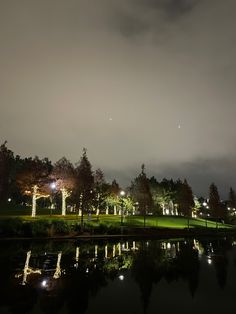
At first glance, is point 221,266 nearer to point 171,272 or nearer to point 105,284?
point 171,272

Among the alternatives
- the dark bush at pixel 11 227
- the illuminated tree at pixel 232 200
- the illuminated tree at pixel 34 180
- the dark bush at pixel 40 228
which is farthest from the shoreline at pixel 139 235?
the illuminated tree at pixel 232 200

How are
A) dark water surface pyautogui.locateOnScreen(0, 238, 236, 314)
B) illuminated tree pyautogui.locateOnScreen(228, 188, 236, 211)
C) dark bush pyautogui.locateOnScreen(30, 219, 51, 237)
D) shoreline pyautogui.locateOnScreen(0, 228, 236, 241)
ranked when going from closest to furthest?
dark water surface pyautogui.locateOnScreen(0, 238, 236, 314) → shoreline pyautogui.locateOnScreen(0, 228, 236, 241) → dark bush pyautogui.locateOnScreen(30, 219, 51, 237) → illuminated tree pyautogui.locateOnScreen(228, 188, 236, 211)

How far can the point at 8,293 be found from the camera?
15312 mm

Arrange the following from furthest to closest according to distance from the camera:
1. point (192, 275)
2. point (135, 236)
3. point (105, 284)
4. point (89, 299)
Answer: point (135, 236) → point (192, 275) → point (105, 284) → point (89, 299)

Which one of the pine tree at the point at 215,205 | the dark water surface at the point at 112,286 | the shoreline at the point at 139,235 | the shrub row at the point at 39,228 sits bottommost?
the shoreline at the point at 139,235

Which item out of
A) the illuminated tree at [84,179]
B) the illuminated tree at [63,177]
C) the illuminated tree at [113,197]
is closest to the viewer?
the illuminated tree at [84,179]

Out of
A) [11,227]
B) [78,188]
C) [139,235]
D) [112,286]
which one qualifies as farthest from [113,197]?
[112,286]

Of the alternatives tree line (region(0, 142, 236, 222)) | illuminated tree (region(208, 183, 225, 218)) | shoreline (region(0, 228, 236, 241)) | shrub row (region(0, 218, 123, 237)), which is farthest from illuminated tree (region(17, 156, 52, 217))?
illuminated tree (region(208, 183, 225, 218))

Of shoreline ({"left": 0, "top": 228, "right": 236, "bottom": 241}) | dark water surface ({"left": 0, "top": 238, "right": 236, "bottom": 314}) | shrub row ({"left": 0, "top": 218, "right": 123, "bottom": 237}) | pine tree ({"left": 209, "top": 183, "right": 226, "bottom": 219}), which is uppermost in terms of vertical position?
pine tree ({"left": 209, "top": 183, "right": 226, "bottom": 219})

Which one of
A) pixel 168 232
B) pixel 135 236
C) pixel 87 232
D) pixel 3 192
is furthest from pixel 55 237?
pixel 3 192

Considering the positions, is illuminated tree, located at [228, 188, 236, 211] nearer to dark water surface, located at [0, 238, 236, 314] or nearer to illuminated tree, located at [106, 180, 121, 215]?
illuminated tree, located at [106, 180, 121, 215]

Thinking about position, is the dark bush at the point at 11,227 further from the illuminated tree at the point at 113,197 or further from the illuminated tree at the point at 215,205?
the illuminated tree at the point at 215,205

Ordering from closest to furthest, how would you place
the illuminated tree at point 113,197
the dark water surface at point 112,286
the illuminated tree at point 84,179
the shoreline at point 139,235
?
the dark water surface at point 112,286, the shoreline at point 139,235, the illuminated tree at point 84,179, the illuminated tree at point 113,197

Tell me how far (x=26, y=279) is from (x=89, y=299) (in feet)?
17.3
